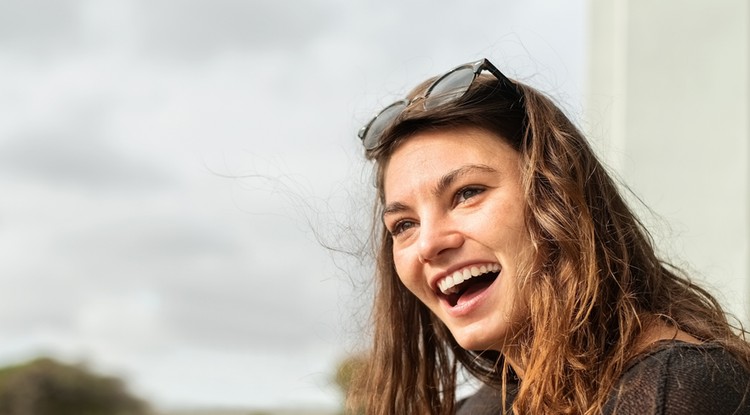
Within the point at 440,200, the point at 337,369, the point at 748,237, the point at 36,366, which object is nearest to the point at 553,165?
the point at 440,200

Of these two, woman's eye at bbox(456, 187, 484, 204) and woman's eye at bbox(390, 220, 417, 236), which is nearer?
woman's eye at bbox(456, 187, 484, 204)

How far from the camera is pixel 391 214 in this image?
2.17 meters

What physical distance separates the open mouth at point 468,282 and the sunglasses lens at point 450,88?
399 mm

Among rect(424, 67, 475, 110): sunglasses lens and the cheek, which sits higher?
rect(424, 67, 475, 110): sunglasses lens

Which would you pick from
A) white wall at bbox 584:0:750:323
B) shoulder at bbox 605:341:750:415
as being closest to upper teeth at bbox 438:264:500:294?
shoulder at bbox 605:341:750:415

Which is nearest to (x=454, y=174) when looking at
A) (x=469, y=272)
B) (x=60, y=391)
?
(x=469, y=272)

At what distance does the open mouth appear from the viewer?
1.97 metres

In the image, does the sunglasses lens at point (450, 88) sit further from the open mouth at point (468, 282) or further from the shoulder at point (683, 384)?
the shoulder at point (683, 384)

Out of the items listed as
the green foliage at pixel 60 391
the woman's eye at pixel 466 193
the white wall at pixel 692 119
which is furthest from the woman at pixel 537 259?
the green foliage at pixel 60 391

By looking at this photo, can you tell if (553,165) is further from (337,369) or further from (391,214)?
(337,369)

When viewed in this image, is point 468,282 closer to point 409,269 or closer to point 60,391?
point 409,269

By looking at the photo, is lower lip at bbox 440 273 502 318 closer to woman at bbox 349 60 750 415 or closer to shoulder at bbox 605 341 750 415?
woman at bbox 349 60 750 415

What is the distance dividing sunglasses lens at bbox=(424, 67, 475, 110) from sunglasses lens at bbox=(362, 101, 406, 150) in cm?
10

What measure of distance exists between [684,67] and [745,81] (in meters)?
0.30
